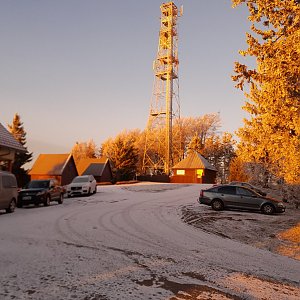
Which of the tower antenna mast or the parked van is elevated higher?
the tower antenna mast

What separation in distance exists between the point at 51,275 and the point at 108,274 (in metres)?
0.92

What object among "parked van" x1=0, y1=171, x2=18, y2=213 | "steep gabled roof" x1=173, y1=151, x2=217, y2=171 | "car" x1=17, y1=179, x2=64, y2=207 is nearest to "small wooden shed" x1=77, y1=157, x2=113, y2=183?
"steep gabled roof" x1=173, y1=151, x2=217, y2=171

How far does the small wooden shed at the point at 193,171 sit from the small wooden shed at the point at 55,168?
18.3 meters

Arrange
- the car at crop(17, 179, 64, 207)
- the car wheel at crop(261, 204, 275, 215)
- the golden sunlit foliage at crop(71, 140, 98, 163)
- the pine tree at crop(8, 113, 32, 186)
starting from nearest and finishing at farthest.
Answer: the car wheel at crop(261, 204, 275, 215)
the car at crop(17, 179, 64, 207)
the pine tree at crop(8, 113, 32, 186)
the golden sunlit foliage at crop(71, 140, 98, 163)

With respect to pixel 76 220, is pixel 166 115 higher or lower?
higher

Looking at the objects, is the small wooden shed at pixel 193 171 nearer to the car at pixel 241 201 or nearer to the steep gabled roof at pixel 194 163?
the steep gabled roof at pixel 194 163

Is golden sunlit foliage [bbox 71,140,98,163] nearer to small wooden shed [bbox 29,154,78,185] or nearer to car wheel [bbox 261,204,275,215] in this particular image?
small wooden shed [bbox 29,154,78,185]

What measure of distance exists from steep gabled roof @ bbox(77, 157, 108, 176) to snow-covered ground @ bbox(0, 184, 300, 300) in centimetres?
4809

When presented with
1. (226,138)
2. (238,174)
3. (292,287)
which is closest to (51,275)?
(292,287)

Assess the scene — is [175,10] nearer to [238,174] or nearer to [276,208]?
[238,174]

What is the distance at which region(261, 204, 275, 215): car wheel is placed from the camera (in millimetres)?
18781

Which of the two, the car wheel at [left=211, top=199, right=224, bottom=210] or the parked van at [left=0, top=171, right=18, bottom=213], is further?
the car wheel at [left=211, top=199, right=224, bottom=210]

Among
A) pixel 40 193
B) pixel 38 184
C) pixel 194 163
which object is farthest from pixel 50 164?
pixel 40 193

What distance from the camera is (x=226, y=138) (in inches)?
2948
